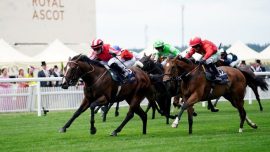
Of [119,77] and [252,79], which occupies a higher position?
[119,77]

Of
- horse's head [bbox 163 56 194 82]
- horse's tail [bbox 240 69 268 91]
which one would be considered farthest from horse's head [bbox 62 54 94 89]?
horse's tail [bbox 240 69 268 91]

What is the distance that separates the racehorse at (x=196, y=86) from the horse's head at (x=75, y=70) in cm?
154

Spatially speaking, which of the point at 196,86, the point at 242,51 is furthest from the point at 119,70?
the point at 242,51

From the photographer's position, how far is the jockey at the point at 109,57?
48.7 ft

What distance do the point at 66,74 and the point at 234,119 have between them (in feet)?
18.0

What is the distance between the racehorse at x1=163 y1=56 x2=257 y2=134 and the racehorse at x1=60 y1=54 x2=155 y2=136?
788 mm

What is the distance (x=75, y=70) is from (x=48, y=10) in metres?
27.6

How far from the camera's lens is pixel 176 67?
1460 cm

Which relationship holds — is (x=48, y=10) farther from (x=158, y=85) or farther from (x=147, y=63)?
(x=158, y=85)

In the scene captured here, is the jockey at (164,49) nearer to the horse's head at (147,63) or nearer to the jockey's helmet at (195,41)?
the horse's head at (147,63)

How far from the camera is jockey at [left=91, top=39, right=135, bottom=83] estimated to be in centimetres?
1485

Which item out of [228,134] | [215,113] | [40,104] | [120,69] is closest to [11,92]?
[40,104]

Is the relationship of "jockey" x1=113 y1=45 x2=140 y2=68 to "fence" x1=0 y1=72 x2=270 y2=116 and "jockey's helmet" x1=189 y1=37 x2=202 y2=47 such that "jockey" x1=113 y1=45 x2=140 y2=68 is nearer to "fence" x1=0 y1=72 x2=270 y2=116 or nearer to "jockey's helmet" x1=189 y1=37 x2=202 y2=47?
"jockey's helmet" x1=189 y1=37 x2=202 y2=47

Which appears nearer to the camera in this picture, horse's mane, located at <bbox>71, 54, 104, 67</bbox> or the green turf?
the green turf
